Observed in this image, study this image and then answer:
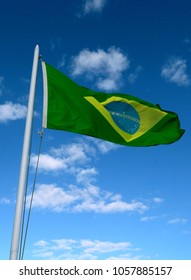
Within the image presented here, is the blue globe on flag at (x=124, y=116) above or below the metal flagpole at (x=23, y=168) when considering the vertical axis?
above

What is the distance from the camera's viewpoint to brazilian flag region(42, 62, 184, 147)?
45.5ft

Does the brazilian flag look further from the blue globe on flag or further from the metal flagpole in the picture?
the metal flagpole

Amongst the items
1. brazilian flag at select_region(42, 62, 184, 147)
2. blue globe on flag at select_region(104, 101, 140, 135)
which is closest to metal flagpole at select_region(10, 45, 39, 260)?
brazilian flag at select_region(42, 62, 184, 147)

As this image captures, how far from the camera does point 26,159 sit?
39.1 feet

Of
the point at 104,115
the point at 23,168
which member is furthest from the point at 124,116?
the point at 23,168

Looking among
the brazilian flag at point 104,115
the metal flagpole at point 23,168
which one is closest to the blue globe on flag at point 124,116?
the brazilian flag at point 104,115

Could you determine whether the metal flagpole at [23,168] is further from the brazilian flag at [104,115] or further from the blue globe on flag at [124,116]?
the blue globe on flag at [124,116]

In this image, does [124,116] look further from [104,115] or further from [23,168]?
[23,168]

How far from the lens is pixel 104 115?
15531 mm

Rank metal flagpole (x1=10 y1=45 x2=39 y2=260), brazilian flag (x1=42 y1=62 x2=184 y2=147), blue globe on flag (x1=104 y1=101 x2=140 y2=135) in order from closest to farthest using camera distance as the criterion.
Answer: metal flagpole (x1=10 y1=45 x2=39 y2=260) < brazilian flag (x1=42 y1=62 x2=184 y2=147) < blue globe on flag (x1=104 y1=101 x2=140 y2=135)

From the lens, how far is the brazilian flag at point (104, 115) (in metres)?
13.9
